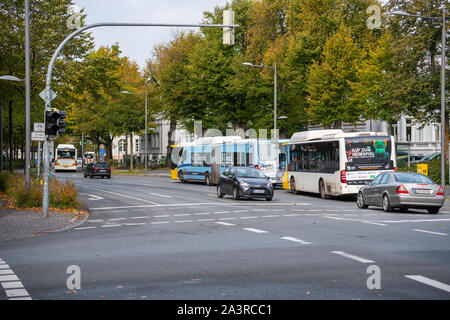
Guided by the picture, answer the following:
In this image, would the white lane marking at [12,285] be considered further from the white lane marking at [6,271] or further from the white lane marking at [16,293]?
the white lane marking at [6,271]

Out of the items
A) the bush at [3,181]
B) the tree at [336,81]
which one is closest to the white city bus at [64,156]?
the tree at [336,81]

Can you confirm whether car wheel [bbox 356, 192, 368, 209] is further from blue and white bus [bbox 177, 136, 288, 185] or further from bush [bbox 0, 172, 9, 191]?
bush [bbox 0, 172, 9, 191]

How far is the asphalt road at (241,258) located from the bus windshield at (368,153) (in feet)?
27.1

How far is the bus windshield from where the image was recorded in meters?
26.9

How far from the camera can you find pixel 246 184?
1054 inches

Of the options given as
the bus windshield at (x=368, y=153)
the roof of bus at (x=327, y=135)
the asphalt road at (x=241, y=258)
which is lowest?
the asphalt road at (x=241, y=258)

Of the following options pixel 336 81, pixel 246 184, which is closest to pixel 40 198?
pixel 246 184

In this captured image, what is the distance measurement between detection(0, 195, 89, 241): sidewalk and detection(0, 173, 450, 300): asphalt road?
0.70m

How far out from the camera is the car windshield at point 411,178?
2077 cm

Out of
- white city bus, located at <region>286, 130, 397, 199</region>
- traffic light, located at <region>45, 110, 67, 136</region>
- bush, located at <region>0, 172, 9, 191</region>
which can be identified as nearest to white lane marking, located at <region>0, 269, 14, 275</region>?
traffic light, located at <region>45, 110, 67, 136</region>

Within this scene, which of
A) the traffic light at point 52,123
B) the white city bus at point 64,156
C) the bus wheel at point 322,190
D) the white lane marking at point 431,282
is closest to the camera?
the white lane marking at point 431,282

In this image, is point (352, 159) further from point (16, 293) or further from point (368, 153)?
point (16, 293)
